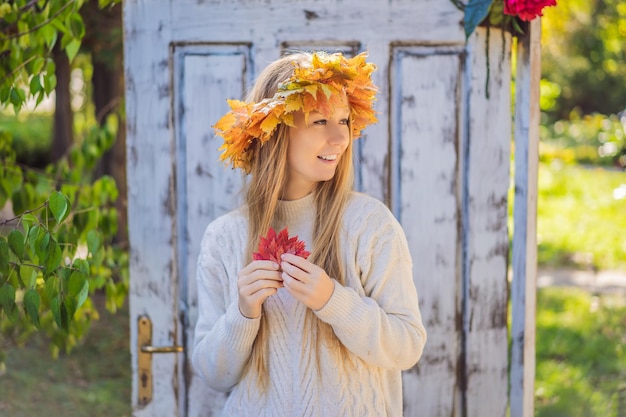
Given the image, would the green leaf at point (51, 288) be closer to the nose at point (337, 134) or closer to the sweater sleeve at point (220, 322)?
the sweater sleeve at point (220, 322)

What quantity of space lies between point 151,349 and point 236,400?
784 millimetres

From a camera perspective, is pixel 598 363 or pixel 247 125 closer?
pixel 247 125

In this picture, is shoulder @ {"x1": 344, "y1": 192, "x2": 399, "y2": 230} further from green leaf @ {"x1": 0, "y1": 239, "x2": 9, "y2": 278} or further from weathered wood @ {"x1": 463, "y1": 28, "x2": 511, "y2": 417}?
green leaf @ {"x1": 0, "y1": 239, "x2": 9, "y2": 278}

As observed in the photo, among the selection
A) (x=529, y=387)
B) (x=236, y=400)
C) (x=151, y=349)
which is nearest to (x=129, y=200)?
(x=151, y=349)

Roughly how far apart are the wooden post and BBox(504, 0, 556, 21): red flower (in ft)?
0.64

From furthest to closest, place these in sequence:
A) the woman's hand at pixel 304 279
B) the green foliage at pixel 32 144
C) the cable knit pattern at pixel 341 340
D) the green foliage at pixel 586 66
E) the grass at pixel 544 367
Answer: the green foliage at pixel 586 66, the green foliage at pixel 32 144, the grass at pixel 544 367, the cable knit pattern at pixel 341 340, the woman's hand at pixel 304 279

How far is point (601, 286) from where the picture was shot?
731 cm

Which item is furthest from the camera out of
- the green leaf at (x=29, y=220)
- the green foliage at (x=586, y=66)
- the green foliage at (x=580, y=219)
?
the green foliage at (x=586, y=66)

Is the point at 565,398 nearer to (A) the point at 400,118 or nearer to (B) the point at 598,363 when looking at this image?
(B) the point at 598,363

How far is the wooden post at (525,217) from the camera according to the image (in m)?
2.95

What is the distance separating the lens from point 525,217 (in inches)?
117

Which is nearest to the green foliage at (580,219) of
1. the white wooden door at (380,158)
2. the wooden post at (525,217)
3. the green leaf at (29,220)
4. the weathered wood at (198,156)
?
the wooden post at (525,217)

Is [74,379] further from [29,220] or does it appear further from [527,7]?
[527,7]

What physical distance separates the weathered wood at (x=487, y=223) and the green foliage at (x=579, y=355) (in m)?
1.74
